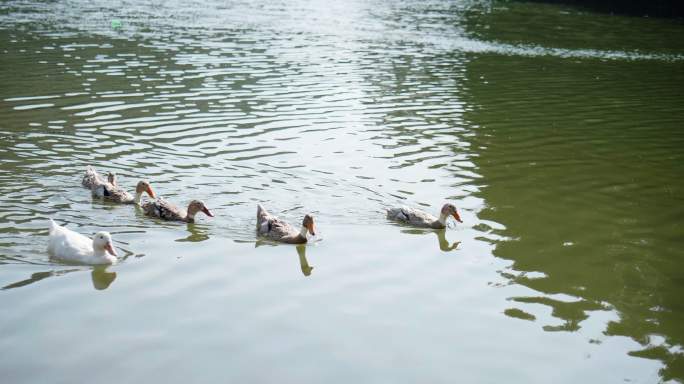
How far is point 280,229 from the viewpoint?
11422mm

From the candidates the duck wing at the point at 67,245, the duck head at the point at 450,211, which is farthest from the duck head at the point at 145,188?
the duck head at the point at 450,211

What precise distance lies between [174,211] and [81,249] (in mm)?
2002

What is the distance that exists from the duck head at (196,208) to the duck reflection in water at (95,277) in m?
2.02

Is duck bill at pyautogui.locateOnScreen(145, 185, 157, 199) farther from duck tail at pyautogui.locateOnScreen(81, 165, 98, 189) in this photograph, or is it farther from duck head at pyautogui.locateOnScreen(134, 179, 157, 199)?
duck tail at pyautogui.locateOnScreen(81, 165, 98, 189)

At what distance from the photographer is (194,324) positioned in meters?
8.77

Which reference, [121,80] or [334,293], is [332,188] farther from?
[121,80]

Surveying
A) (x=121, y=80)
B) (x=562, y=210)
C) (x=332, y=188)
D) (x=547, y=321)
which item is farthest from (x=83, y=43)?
(x=547, y=321)

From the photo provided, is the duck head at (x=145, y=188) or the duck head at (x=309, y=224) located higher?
the duck head at (x=145, y=188)

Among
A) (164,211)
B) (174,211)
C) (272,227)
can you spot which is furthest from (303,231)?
(164,211)

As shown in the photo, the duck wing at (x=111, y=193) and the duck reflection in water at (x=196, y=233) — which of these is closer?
the duck reflection in water at (x=196, y=233)

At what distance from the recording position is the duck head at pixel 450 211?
12.1 m

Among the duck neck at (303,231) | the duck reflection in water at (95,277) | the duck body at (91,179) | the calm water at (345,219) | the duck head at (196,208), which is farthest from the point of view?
the duck body at (91,179)

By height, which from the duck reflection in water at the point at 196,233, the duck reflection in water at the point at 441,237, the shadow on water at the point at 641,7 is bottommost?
the duck reflection in water at the point at 441,237

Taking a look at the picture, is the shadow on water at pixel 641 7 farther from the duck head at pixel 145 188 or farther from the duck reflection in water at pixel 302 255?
the duck reflection in water at pixel 302 255
